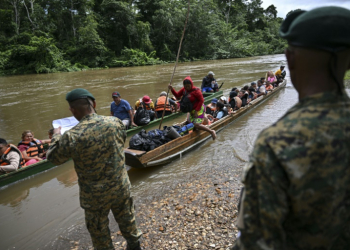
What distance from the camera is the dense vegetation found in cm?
3212

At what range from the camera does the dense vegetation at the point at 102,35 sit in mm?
32125

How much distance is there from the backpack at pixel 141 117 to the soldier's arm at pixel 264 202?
22.8 feet

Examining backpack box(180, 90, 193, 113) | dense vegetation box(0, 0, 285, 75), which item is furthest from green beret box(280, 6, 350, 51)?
dense vegetation box(0, 0, 285, 75)

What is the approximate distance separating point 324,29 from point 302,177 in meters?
0.61

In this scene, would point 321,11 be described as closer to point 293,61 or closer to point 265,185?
point 293,61

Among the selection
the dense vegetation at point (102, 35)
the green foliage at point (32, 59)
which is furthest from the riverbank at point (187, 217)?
the dense vegetation at point (102, 35)

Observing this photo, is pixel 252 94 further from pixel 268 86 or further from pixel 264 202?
pixel 264 202

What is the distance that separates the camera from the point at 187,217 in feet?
12.5

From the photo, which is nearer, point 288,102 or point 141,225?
point 141,225

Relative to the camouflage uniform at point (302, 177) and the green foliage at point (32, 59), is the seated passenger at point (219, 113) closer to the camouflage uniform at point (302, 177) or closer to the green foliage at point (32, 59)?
the camouflage uniform at point (302, 177)

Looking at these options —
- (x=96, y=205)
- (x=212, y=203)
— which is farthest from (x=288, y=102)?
(x=96, y=205)

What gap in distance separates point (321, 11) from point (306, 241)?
1.01 meters

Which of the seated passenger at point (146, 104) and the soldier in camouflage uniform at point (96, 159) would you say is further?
the seated passenger at point (146, 104)

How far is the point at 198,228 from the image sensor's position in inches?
138
